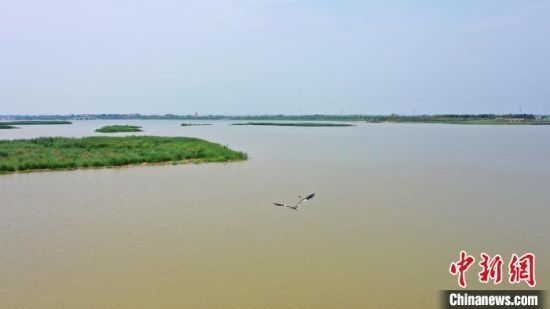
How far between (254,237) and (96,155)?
55.2ft

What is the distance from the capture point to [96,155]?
75.5ft

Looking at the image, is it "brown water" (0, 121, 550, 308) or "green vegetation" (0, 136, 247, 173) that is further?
"green vegetation" (0, 136, 247, 173)

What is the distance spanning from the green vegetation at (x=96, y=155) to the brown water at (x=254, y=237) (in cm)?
244

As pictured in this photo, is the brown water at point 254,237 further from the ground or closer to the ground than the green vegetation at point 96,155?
closer to the ground

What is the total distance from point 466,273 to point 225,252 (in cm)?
459

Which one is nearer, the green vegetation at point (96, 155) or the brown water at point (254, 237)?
the brown water at point (254, 237)

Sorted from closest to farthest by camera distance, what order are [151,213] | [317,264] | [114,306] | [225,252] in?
[114,306] < [317,264] < [225,252] < [151,213]

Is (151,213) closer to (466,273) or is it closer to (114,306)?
(114,306)

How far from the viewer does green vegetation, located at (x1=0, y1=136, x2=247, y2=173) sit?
19953mm

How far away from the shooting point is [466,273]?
7.27 m

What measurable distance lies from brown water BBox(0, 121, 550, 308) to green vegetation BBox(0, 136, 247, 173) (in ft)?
7.99

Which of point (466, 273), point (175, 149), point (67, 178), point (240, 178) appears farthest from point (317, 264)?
point (175, 149)

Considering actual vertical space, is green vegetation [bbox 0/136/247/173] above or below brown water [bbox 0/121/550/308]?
above

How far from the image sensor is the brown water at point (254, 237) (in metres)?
6.58
